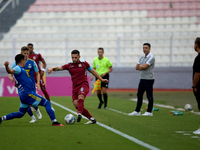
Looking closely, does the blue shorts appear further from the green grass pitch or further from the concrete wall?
the concrete wall

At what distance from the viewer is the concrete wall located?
20.9 metres

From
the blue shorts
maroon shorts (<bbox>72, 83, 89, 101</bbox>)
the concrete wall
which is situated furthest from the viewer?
the concrete wall

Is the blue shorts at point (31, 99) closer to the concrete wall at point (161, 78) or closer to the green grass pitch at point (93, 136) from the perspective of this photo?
the green grass pitch at point (93, 136)

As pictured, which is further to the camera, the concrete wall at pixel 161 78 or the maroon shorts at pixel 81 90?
the concrete wall at pixel 161 78

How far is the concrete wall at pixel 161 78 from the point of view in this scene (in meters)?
20.9

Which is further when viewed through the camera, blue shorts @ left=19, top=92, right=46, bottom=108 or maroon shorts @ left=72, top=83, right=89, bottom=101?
maroon shorts @ left=72, top=83, right=89, bottom=101

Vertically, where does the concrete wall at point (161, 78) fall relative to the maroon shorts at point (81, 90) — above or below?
below

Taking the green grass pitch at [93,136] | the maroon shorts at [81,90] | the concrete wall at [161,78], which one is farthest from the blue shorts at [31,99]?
the concrete wall at [161,78]

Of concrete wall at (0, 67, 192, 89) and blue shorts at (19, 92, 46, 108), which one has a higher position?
blue shorts at (19, 92, 46, 108)

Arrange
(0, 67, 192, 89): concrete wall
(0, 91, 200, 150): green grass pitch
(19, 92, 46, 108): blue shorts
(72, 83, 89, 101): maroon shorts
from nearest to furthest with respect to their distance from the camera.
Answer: (0, 91, 200, 150): green grass pitch → (19, 92, 46, 108): blue shorts → (72, 83, 89, 101): maroon shorts → (0, 67, 192, 89): concrete wall

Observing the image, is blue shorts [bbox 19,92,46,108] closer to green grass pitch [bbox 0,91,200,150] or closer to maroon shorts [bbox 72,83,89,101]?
green grass pitch [bbox 0,91,200,150]

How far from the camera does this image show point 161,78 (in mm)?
21062

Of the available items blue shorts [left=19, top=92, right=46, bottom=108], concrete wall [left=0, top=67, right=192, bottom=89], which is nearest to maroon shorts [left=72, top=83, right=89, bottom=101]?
blue shorts [left=19, top=92, right=46, bottom=108]

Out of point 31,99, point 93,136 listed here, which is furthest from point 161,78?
point 93,136
